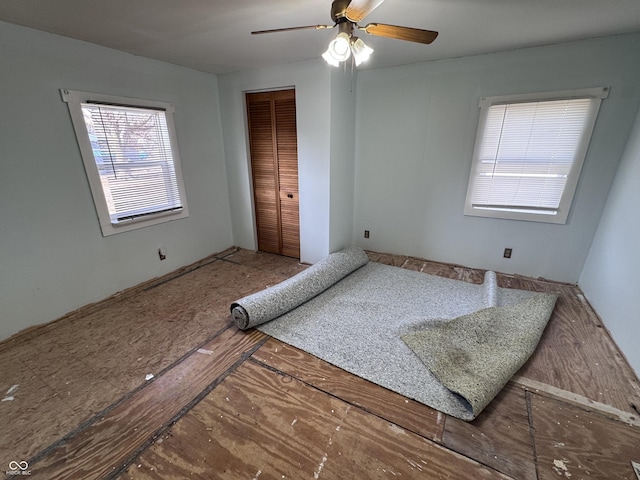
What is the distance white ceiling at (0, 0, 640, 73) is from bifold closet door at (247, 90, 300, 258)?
0.68 meters

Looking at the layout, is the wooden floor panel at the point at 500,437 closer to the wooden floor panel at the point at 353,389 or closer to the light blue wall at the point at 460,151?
the wooden floor panel at the point at 353,389

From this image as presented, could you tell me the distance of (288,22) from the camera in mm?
2016

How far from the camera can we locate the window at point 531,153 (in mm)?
2578

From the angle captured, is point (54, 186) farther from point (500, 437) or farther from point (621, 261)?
point (621, 261)

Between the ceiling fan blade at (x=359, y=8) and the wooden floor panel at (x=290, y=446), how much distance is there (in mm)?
2123

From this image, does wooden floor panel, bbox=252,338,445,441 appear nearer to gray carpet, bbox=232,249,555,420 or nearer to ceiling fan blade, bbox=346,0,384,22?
gray carpet, bbox=232,249,555,420

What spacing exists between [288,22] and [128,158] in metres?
1.96

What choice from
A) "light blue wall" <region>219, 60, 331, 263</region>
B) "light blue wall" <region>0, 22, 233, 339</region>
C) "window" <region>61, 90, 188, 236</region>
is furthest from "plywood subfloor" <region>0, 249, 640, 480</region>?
"light blue wall" <region>219, 60, 331, 263</region>

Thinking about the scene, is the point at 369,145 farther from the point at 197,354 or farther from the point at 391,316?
the point at 197,354

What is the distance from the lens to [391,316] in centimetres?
242

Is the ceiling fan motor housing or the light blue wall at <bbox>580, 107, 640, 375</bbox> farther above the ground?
the ceiling fan motor housing

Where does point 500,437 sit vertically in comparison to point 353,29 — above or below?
below

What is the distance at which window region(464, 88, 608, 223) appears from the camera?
2.58 m

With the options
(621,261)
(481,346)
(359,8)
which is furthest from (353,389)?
(621,261)
